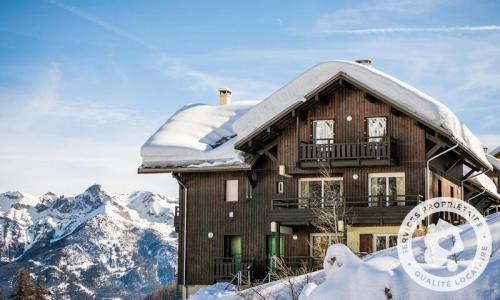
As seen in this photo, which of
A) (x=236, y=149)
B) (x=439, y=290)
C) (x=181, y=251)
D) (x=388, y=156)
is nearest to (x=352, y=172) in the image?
(x=388, y=156)

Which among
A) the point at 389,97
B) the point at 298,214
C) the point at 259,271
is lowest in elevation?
the point at 259,271

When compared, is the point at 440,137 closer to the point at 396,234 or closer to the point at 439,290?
the point at 396,234

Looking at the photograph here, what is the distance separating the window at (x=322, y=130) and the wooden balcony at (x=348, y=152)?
0.58 feet

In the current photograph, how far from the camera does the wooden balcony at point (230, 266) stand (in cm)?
3474

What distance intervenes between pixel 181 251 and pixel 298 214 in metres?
6.12

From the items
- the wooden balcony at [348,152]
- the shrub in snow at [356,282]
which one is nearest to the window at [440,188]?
the wooden balcony at [348,152]

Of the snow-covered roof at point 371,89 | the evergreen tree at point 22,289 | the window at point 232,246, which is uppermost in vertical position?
the snow-covered roof at point 371,89

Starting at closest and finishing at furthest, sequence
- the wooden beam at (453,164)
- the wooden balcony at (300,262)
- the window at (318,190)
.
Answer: the wooden balcony at (300,262)
the window at (318,190)
the wooden beam at (453,164)

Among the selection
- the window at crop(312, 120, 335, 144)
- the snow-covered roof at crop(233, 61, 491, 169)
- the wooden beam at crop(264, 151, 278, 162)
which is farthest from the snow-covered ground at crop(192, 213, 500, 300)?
the wooden beam at crop(264, 151, 278, 162)

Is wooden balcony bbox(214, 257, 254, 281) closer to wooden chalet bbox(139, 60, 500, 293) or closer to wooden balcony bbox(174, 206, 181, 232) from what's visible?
wooden chalet bbox(139, 60, 500, 293)

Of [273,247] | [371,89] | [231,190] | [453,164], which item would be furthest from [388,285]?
[453,164]

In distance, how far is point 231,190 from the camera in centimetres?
3641

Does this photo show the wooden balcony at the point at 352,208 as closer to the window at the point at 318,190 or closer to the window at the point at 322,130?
the window at the point at 318,190

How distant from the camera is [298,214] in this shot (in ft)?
109
